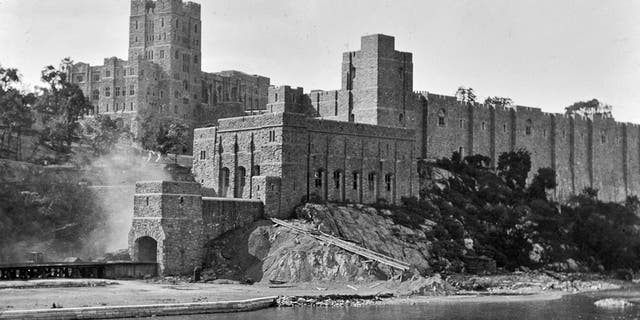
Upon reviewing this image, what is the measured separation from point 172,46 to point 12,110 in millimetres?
44412

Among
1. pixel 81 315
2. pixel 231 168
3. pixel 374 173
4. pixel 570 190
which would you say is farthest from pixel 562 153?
pixel 81 315

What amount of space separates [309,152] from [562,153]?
45.9m

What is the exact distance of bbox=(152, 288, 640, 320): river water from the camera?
59.3 meters

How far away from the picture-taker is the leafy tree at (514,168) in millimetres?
107750

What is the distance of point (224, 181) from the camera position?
8569 centimetres

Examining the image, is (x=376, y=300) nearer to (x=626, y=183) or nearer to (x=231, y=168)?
(x=231, y=168)

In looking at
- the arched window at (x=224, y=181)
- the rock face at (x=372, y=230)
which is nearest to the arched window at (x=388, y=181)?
the rock face at (x=372, y=230)

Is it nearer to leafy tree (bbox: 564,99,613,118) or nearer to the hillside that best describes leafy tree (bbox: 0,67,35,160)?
the hillside

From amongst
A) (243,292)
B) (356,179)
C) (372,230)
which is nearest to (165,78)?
(356,179)

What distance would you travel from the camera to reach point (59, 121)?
110312mm

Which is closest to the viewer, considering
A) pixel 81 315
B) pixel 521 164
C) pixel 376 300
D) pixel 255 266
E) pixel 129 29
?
pixel 81 315

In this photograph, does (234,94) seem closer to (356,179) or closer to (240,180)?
(356,179)

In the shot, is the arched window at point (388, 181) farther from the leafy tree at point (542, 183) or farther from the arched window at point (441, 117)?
the leafy tree at point (542, 183)

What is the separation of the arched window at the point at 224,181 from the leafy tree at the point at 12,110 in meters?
24.1
